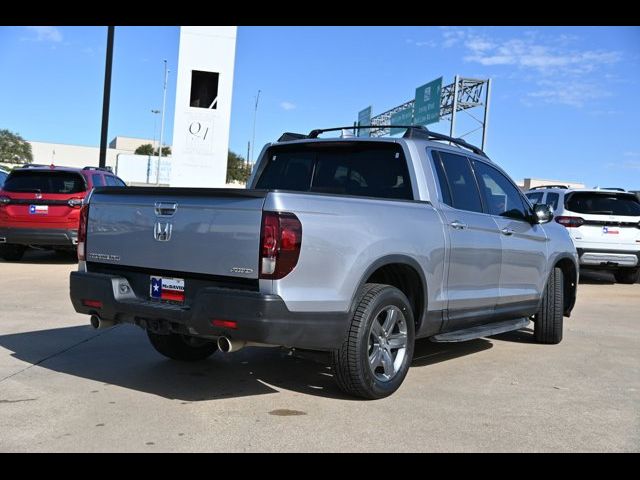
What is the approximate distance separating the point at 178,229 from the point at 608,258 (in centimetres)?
1025

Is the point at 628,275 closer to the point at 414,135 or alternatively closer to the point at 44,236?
the point at 414,135

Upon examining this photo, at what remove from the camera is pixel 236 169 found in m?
75.9

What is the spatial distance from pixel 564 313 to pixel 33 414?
571 cm

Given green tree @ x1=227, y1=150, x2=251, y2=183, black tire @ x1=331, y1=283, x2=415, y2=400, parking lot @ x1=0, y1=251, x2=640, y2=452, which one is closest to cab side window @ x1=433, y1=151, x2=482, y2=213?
black tire @ x1=331, y1=283, x2=415, y2=400

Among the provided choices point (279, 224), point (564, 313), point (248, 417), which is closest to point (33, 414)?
point (248, 417)

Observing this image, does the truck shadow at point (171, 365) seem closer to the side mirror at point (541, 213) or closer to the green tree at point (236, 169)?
the side mirror at point (541, 213)

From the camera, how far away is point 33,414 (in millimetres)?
4012

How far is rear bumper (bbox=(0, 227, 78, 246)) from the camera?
11.4 meters

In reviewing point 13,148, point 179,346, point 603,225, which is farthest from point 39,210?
point 13,148

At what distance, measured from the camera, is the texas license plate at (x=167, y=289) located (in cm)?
416

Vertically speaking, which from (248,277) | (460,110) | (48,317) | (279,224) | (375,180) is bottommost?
(48,317)

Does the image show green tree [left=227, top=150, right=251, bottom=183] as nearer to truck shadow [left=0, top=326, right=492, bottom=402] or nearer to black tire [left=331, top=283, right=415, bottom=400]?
truck shadow [left=0, top=326, right=492, bottom=402]

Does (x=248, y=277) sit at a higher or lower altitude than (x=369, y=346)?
higher

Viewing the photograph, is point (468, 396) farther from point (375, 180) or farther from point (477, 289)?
point (375, 180)
